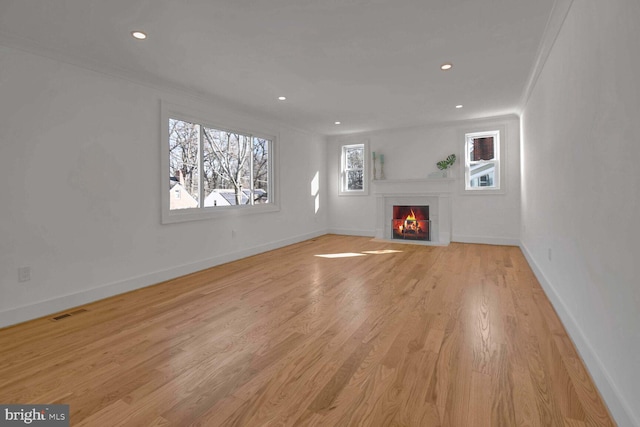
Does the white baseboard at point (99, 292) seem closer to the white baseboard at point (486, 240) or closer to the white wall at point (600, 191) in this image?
the white wall at point (600, 191)

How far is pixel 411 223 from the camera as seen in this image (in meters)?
6.73

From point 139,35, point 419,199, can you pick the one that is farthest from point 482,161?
point 139,35

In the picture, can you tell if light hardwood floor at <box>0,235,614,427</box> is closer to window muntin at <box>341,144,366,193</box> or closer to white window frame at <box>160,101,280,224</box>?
white window frame at <box>160,101,280,224</box>

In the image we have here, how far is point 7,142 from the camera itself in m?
2.65

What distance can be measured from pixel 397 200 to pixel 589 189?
496cm

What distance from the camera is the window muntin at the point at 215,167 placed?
13.9 ft

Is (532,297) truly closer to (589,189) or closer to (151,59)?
(589,189)

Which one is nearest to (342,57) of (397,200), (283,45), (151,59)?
(283,45)

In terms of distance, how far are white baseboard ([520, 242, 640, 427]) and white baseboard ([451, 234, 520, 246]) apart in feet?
11.2

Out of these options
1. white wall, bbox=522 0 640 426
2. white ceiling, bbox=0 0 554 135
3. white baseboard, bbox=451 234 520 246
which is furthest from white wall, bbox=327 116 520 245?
white wall, bbox=522 0 640 426

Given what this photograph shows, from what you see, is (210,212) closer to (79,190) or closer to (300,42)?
(79,190)

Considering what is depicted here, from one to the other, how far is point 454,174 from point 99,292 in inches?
238

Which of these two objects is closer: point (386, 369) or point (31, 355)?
point (386, 369)

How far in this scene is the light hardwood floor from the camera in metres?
1.53
